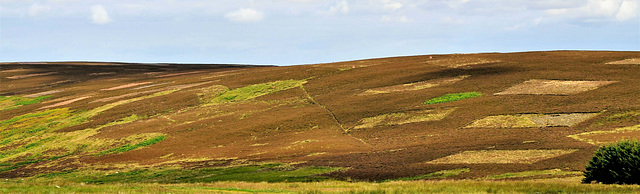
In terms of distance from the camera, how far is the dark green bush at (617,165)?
110 ft

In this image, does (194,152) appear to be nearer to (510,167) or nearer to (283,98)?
(283,98)

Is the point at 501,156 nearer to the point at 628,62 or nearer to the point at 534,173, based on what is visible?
the point at 534,173

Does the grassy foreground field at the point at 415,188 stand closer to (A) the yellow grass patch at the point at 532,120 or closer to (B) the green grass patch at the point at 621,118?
(B) the green grass patch at the point at 621,118

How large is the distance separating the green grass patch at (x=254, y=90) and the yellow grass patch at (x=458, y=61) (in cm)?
1994

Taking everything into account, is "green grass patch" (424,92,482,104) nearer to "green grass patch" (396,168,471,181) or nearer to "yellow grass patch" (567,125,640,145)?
"yellow grass patch" (567,125,640,145)

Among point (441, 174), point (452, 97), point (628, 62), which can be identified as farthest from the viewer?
point (628, 62)

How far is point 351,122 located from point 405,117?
5599 millimetres

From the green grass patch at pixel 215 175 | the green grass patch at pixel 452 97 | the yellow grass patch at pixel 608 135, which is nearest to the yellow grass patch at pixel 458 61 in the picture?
the green grass patch at pixel 452 97

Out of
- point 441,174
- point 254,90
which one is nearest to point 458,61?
point 254,90

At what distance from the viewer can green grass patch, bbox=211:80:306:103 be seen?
86375 millimetres

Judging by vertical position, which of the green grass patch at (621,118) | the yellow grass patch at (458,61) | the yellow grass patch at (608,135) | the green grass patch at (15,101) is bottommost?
the green grass patch at (15,101)

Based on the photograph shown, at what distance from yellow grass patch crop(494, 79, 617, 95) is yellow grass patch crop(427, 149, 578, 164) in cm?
2157

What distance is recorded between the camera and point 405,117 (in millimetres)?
66438

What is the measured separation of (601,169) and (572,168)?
23.4 ft
